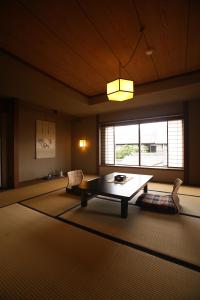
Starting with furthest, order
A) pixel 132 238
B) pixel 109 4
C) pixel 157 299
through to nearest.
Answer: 1. pixel 132 238
2. pixel 109 4
3. pixel 157 299

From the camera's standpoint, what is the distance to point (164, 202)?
278 centimetres

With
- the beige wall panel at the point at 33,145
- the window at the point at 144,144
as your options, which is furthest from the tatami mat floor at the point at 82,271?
the window at the point at 144,144

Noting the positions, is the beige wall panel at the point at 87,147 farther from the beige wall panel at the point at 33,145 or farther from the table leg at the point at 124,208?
the table leg at the point at 124,208

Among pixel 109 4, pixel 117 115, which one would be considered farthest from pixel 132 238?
pixel 117 115

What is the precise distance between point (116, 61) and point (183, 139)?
322 cm

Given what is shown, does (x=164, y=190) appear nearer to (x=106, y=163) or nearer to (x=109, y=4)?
(x=106, y=163)

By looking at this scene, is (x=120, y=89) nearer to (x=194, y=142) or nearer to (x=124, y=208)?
(x=124, y=208)

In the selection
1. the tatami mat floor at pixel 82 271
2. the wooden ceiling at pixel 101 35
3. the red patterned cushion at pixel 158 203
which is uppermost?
the wooden ceiling at pixel 101 35

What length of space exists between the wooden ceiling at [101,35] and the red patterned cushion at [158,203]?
107 inches

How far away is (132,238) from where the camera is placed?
76.5 inches

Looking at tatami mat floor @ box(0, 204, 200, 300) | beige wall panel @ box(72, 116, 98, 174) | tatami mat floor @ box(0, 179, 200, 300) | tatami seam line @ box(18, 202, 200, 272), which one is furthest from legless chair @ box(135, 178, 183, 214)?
beige wall panel @ box(72, 116, 98, 174)

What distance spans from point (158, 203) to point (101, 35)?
116 inches

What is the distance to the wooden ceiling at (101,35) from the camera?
6.07ft

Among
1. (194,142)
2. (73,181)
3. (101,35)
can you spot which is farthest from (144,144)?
(101,35)
